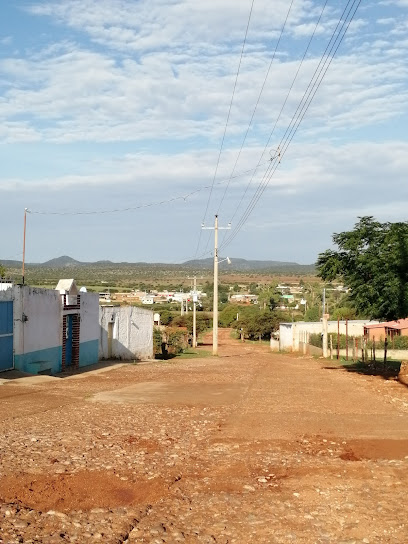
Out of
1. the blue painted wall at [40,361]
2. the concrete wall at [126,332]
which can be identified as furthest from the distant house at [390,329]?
the blue painted wall at [40,361]

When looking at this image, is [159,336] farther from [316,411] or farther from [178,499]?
[178,499]

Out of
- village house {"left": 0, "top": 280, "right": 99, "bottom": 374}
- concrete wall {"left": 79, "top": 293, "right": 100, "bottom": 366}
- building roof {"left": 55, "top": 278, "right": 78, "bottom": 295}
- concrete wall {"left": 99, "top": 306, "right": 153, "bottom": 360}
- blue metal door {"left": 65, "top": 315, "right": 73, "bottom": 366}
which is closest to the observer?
village house {"left": 0, "top": 280, "right": 99, "bottom": 374}

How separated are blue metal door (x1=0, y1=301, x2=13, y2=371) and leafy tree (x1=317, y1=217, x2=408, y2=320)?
10768mm

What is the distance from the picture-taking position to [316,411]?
42.4 feet

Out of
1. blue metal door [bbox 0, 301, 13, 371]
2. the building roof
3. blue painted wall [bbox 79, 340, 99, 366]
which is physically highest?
the building roof

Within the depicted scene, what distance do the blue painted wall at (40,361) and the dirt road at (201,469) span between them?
18.9ft

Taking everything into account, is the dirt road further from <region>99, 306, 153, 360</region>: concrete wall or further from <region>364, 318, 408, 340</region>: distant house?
<region>364, 318, 408, 340</region>: distant house

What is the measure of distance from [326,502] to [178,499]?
158 centimetres

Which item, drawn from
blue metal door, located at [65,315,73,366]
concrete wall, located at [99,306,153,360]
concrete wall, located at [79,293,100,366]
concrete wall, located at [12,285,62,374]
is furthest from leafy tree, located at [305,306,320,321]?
concrete wall, located at [12,285,62,374]

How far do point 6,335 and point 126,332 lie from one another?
48.0 ft

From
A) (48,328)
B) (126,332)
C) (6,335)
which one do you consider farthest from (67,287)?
(126,332)

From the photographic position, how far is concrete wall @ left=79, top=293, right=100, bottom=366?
26.8m

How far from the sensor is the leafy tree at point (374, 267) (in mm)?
19547

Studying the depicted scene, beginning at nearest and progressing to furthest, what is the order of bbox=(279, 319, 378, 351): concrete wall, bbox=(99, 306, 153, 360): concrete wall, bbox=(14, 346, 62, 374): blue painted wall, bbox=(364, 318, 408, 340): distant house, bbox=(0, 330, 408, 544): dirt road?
bbox=(0, 330, 408, 544): dirt road < bbox=(14, 346, 62, 374): blue painted wall < bbox=(99, 306, 153, 360): concrete wall < bbox=(364, 318, 408, 340): distant house < bbox=(279, 319, 378, 351): concrete wall
